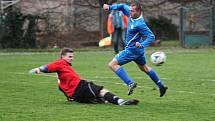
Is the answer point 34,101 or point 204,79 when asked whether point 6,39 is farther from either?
point 34,101

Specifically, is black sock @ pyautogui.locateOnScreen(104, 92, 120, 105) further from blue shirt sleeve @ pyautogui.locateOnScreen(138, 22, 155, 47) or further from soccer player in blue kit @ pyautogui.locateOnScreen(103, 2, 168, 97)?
blue shirt sleeve @ pyautogui.locateOnScreen(138, 22, 155, 47)

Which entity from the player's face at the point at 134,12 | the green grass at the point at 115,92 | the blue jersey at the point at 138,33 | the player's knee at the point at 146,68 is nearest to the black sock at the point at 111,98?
the green grass at the point at 115,92

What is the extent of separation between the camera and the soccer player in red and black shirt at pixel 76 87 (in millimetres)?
10727

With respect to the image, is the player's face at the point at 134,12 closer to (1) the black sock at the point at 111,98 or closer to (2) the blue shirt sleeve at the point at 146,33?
(2) the blue shirt sleeve at the point at 146,33

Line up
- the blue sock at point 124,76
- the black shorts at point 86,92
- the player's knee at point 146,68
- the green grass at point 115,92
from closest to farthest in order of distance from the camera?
the green grass at point 115,92 → the black shorts at point 86,92 → the blue sock at point 124,76 → the player's knee at point 146,68

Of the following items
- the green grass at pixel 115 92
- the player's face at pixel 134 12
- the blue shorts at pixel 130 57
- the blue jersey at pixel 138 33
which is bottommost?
the green grass at pixel 115 92

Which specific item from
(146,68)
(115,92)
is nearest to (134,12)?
(146,68)

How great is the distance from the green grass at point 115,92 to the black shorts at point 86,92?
0.15 meters

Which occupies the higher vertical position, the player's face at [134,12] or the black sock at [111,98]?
the player's face at [134,12]

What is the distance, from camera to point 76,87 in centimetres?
1092

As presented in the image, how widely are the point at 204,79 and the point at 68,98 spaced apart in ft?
16.9

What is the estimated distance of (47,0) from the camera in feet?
120

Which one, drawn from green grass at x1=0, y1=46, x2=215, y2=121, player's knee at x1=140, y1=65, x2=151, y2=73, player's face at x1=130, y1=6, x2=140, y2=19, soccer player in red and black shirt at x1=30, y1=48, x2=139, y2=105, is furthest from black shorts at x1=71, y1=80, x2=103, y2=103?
player's face at x1=130, y1=6, x2=140, y2=19

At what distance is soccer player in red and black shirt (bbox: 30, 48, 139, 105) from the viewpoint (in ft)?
35.2
